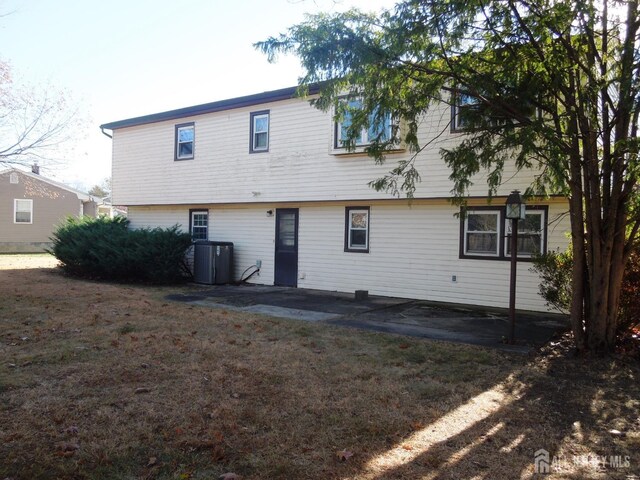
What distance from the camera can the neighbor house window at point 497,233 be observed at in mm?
10055

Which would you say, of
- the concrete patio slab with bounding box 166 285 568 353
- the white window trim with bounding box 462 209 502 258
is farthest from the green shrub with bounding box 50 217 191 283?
the white window trim with bounding box 462 209 502 258

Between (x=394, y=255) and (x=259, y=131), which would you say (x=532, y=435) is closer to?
(x=394, y=255)

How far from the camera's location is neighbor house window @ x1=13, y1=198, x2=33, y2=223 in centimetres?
2725

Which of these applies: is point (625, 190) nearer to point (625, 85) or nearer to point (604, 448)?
point (625, 85)

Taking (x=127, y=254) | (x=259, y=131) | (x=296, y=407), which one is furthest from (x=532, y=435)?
(x=127, y=254)

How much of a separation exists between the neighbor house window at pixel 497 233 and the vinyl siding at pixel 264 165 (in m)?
0.73

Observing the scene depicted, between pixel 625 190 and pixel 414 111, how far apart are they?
291 cm

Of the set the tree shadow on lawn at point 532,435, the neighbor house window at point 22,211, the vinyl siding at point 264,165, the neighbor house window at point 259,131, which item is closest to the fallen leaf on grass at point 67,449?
the tree shadow on lawn at point 532,435

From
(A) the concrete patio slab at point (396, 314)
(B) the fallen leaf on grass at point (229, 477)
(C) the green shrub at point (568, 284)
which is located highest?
(C) the green shrub at point (568, 284)

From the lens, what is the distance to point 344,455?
3.38m

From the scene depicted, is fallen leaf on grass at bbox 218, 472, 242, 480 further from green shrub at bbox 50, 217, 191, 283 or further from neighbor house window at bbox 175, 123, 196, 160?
neighbor house window at bbox 175, 123, 196, 160

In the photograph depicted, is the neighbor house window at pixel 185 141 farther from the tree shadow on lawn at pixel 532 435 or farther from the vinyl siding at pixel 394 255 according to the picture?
the tree shadow on lawn at pixel 532 435

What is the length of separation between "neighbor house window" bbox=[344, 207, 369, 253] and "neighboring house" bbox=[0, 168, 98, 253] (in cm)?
2061

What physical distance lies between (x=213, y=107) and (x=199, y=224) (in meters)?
3.88
